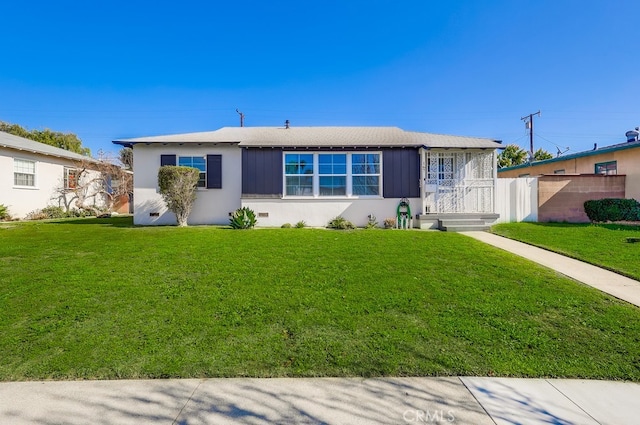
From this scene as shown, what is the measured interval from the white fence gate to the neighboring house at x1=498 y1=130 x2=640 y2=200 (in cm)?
419

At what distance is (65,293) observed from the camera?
15.5 ft

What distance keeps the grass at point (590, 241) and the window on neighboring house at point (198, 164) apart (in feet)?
37.1

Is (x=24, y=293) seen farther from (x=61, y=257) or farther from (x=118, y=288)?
(x=61, y=257)

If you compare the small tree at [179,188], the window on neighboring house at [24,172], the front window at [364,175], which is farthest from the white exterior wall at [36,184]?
the front window at [364,175]

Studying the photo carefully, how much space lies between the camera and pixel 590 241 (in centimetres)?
861

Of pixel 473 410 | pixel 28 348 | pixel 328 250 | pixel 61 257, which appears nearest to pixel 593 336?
pixel 473 410

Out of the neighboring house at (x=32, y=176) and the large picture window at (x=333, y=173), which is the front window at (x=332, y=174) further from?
the neighboring house at (x=32, y=176)

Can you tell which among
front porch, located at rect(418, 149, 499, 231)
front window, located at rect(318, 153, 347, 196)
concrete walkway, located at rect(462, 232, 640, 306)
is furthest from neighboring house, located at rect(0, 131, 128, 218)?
concrete walkway, located at rect(462, 232, 640, 306)

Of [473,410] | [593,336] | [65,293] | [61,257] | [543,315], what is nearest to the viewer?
[473,410]

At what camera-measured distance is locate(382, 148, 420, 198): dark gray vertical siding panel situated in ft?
39.5

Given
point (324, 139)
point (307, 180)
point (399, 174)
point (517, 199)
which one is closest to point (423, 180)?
point (399, 174)

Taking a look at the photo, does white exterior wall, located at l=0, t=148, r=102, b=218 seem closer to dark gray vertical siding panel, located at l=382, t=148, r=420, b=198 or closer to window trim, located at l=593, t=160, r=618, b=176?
dark gray vertical siding panel, located at l=382, t=148, r=420, b=198

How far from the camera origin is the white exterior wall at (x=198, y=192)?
39.7ft

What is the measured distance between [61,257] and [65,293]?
244 centimetres
